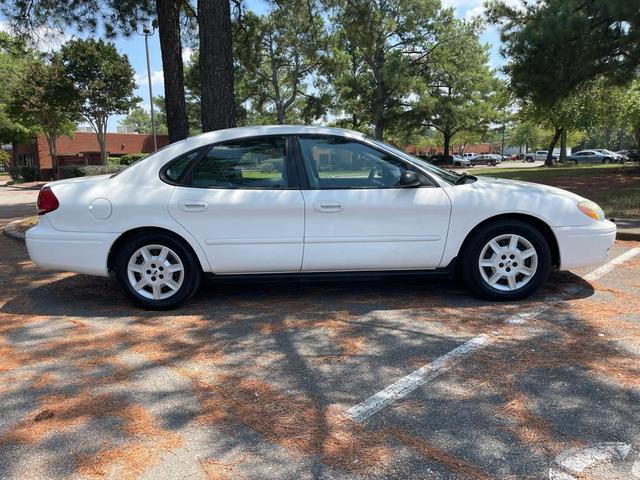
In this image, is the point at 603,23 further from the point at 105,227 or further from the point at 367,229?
the point at 105,227

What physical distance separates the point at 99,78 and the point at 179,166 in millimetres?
28100

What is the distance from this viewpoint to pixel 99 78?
2941 centimetres

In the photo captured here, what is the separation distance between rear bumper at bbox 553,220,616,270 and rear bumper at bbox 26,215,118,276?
4064 millimetres

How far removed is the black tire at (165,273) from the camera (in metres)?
4.77

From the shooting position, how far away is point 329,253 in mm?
4777

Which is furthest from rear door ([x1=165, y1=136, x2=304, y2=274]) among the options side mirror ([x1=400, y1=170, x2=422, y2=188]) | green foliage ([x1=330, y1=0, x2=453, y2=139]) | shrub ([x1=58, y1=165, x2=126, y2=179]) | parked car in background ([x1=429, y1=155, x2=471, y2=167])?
parked car in background ([x1=429, y1=155, x2=471, y2=167])

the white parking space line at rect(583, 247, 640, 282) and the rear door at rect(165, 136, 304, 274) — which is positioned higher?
the rear door at rect(165, 136, 304, 274)

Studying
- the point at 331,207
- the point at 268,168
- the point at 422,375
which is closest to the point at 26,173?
the point at 268,168

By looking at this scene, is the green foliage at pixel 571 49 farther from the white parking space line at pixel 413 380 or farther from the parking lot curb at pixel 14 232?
the parking lot curb at pixel 14 232

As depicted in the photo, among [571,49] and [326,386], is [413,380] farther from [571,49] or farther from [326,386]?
[571,49]

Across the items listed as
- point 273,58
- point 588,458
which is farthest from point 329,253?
point 273,58

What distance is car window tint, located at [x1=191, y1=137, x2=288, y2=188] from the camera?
4.84 meters

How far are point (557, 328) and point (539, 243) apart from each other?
90 cm

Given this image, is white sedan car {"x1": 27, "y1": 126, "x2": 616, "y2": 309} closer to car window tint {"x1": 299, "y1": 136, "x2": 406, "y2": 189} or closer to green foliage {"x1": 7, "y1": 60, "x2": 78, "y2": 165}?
car window tint {"x1": 299, "y1": 136, "x2": 406, "y2": 189}
